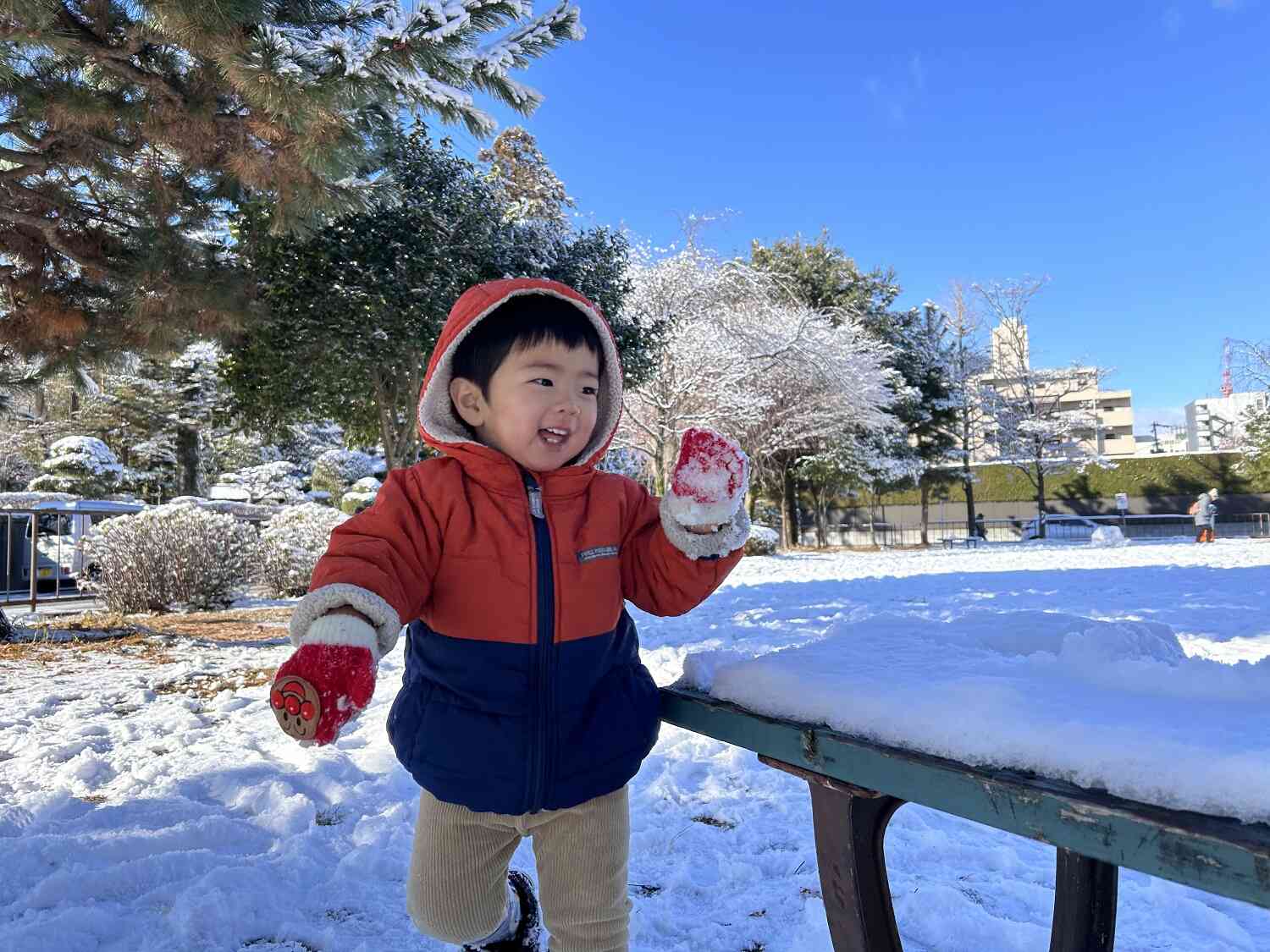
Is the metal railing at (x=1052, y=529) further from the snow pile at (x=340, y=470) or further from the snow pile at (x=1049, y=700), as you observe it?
the snow pile at (x=1049, y=700)

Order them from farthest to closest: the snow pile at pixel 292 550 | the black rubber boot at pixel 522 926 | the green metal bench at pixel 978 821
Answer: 1. the snow pile at pixel 292 550
2. the black rubber boot at pixel 522 926
3. the green metal bench at pixel 978 821

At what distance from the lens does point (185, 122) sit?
12.5 ft

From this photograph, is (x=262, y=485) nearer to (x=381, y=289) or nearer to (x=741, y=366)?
(x=741, y=366)

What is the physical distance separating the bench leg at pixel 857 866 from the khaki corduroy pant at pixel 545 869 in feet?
1.53

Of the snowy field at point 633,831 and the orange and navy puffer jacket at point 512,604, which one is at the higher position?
the orange and navy puffer jacket at point 512,604

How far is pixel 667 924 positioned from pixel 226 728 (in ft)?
9.09

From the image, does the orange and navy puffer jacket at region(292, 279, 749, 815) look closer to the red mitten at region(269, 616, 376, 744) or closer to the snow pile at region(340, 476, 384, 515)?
the red mitten at region(269, 616, 376, 744)

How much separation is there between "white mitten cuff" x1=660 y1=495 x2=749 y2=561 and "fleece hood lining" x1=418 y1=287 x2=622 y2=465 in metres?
0.27

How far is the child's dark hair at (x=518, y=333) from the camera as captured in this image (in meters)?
1.67

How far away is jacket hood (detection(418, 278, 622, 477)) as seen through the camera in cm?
166

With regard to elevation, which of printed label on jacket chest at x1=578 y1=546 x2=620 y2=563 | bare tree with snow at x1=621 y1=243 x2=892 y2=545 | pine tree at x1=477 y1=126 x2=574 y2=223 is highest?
pine tree at x1=477 y1=126 x2=574 y2=223

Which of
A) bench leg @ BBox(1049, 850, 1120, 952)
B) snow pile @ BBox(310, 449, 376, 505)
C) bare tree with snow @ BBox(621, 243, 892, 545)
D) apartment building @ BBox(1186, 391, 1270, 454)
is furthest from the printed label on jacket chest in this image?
apartment building @ BBox(1186, 391, 1270, 454)

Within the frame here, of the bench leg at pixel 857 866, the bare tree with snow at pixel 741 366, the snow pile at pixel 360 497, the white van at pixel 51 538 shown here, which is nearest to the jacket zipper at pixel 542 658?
the bench leg at pixel 857 866

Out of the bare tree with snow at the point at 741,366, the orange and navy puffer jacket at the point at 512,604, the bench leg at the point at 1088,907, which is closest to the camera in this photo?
the bench leg at the point at 1088,907
